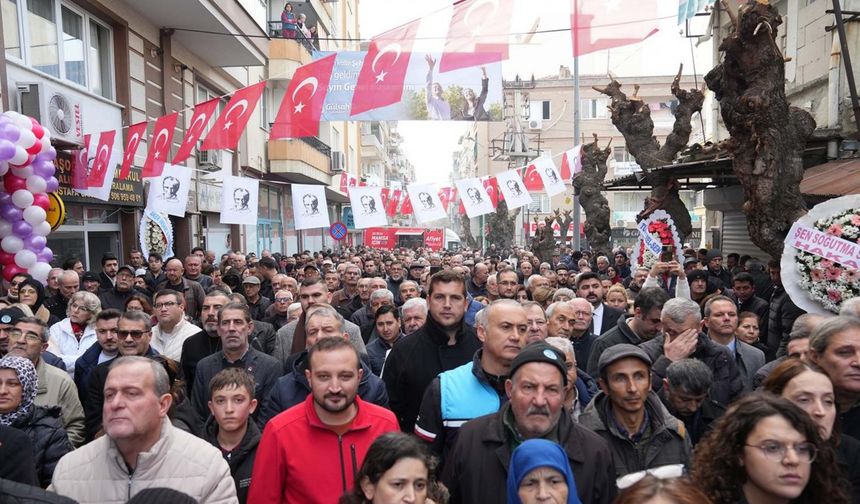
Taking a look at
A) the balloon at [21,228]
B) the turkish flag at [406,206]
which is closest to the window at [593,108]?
the turkish flag at [406,206]

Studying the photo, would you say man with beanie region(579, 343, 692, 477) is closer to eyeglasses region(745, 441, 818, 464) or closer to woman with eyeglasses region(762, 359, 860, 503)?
woman with eyeglasses region(762, 359, 860, 503)

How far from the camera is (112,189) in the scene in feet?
39.7

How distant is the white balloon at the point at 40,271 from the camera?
830 cm

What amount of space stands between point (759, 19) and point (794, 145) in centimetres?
155

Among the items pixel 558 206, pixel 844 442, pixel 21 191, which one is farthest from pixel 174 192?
pixel 558 206

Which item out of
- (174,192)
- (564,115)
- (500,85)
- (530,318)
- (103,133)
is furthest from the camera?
(564,115)

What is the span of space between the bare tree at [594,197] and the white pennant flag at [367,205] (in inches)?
236

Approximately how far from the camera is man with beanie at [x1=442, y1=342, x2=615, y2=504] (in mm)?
2898

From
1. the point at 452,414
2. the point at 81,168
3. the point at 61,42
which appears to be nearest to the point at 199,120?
the point at 81,168

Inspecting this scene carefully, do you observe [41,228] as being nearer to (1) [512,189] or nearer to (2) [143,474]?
(2) [143,474]

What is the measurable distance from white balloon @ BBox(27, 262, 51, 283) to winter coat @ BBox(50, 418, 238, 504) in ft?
20.8

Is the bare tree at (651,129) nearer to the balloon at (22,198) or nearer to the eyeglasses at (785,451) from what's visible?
the balloon at (22,198)

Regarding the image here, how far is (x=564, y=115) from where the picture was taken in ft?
160

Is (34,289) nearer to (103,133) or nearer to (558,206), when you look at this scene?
(103,133)
